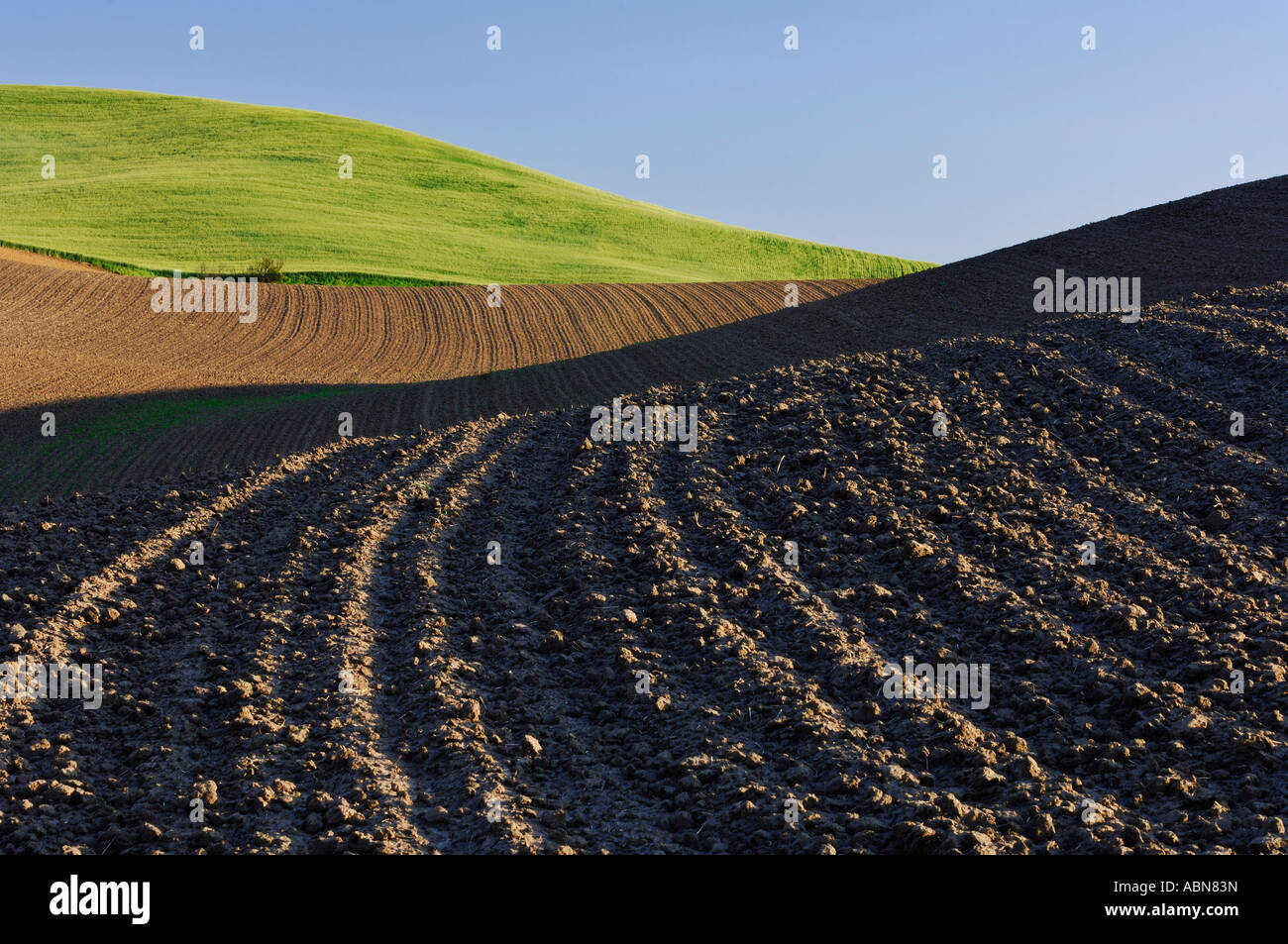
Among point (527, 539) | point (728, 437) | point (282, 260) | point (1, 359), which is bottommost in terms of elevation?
point (527, 539)

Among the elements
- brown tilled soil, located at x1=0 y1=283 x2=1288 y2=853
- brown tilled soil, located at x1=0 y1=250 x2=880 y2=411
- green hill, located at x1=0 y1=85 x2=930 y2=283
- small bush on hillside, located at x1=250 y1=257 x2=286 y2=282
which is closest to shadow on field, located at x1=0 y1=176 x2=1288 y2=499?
brown tilled soil, located at x1=0 y1=250 x2=880 y2=411

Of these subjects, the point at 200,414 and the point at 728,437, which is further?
the point at 200,414

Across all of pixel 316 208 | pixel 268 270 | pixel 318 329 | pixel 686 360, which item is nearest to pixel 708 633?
pixel 686 360

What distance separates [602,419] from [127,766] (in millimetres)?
8856

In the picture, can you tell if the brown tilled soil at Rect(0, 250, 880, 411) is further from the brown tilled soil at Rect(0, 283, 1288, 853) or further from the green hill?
the brown tilled soil at Rect(0, 283, 1288, 853)

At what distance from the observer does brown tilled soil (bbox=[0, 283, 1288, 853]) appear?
6.61 meters

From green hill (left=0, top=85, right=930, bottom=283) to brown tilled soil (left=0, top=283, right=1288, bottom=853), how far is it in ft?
102

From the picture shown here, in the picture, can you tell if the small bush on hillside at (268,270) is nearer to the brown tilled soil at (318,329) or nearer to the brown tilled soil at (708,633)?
the brown tilled soil at (318,329)

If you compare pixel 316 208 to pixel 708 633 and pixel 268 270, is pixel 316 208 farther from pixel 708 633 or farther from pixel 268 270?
pixel 708 633

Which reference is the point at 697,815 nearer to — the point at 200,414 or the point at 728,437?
the point at 728,437

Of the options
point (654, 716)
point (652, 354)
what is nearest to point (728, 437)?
point (654, 716)

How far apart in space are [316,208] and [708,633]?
48060 millimetres

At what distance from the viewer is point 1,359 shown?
25.1m

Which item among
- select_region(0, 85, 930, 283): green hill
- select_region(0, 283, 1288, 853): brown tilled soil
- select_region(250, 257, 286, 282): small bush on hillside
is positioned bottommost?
select_region(0, 283, 1288, 853): brown tilled soil
